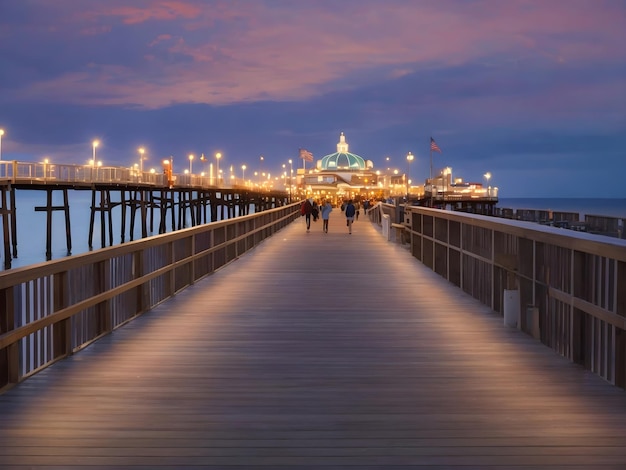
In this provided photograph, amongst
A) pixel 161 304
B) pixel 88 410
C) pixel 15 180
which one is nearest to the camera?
pixel 88 410

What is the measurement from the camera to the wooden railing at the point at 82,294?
283 inches

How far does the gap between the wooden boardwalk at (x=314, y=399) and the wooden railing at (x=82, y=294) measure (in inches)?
8.9

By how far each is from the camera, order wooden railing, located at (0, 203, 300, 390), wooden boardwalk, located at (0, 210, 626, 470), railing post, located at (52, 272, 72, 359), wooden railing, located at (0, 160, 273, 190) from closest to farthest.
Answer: wooden boardwalk, located at (0, 210, 626, 470) → wooden railing, located at (0, 203, 300, 390) → railing post, located at (52, 272, 72, 359) → wooden railing, located at (0, 160, 273, 190)

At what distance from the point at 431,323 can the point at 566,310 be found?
2612 mm

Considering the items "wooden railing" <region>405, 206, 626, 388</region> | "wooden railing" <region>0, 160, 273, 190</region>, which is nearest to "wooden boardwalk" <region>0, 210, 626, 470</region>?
"wooden railing" <region>405, 206, 626, 388</region>

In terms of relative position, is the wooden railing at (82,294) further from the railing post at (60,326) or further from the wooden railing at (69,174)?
the wooden railing at (69,174)

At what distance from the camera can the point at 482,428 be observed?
591 cm

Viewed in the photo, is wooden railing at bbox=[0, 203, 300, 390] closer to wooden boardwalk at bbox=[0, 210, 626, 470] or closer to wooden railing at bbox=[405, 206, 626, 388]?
wooden boardwalk at bbox=[0, 210, 626, 470]

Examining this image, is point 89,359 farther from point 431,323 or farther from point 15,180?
point 15,180

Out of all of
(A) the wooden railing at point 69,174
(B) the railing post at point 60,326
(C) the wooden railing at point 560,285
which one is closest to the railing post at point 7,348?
(B) the railing post at point 60,326

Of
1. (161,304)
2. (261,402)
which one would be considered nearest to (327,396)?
(261,402)

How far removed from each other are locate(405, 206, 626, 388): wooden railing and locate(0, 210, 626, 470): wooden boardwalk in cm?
24

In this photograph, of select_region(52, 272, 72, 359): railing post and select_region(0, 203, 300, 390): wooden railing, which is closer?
select_region(0, 203, 300, 390): wooden railing

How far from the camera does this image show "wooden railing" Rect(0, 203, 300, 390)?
7.20 metres
